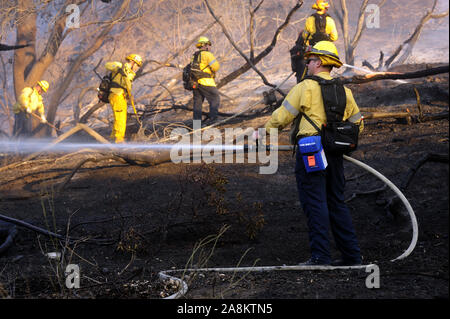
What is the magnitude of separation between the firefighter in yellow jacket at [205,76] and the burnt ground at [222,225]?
5.76 feet

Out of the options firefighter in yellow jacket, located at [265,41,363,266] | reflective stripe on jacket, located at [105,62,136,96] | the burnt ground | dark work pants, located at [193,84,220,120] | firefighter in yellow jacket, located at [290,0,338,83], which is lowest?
the burnt ground

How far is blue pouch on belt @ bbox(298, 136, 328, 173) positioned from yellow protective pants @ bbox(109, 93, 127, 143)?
21.0ft

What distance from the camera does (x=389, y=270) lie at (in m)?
3.60

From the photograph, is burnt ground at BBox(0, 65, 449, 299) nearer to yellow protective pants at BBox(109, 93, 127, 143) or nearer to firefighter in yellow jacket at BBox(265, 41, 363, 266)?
firefighter in yellow jacket at BBox(265, 41, 363, 266)

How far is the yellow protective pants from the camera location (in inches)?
377

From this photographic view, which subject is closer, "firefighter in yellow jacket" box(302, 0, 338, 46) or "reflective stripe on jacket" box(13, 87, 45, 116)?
"firefighter in yellow jacket" box(302, 0, 338, 46)

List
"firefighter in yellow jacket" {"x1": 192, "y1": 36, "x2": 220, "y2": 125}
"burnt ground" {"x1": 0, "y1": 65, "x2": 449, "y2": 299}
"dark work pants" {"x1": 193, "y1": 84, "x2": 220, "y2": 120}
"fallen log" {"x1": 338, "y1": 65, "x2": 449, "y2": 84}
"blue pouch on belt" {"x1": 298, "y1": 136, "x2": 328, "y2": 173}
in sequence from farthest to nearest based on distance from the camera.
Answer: "dark work pants" {"x1": 193, "y1": 84, "x2": 220, "y2": 120}, "firefighter in yellow jacket" {"x1": 192, "y1": 36, "x2": 220, "y2": 125}, "fallen log" {"x1": 338, "y1": 65, "x2": 449, "y2": 84}, "blue pouch on belt" {"x1": 298, "y1": 136, "x2": 328, "y2": 173}, "burnt ground" {"x1": 0, "y1": 65, "x2": 449, "y2": 299}

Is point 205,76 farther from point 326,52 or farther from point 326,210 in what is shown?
point 326,210

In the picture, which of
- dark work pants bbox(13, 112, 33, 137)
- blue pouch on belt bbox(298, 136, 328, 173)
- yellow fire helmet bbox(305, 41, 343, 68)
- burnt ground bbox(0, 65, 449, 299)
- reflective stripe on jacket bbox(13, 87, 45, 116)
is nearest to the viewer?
burnt ground bbox(0, 65, 449, 299)

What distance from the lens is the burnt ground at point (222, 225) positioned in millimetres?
3316

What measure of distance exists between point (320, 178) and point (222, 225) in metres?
2.04

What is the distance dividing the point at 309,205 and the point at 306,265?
0.49 meters

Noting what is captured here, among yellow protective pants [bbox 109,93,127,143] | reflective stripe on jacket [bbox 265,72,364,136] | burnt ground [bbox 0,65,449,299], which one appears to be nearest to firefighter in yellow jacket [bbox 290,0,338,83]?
burnt ground [bbox 0,65,449,299]
